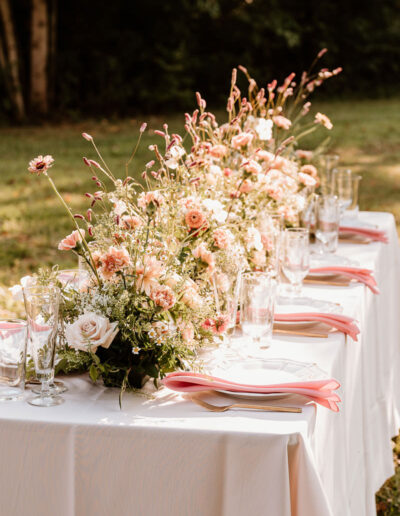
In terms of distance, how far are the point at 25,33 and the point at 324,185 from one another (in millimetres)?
12628

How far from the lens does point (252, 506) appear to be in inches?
71.9

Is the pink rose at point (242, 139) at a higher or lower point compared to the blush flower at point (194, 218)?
higher

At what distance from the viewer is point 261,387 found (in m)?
2.00

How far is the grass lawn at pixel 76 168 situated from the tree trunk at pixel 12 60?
763 mm

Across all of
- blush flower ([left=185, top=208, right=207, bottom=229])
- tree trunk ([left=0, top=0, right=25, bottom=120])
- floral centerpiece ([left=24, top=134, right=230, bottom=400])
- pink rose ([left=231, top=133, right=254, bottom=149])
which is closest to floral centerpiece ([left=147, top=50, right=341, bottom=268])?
pink rose ([left=231, top=133, right=254, bottom=149])

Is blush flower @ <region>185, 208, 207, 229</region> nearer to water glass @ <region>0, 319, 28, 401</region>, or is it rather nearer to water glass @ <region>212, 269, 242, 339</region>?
water glass @ <region>212, 269, 242, 339</region>

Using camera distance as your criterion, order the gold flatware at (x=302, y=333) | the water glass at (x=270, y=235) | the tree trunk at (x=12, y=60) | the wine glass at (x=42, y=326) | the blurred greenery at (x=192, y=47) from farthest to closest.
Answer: the blurred greenery at (x=192, y=47) < the tree trunk at (x=12, y=60) < the water glass at (x=270, y=235) < the gold flatware at (x=302, y=333) < the wine glass at (x=42, y=326)

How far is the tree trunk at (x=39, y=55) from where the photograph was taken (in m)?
14.2

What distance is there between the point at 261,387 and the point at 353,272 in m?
1.27

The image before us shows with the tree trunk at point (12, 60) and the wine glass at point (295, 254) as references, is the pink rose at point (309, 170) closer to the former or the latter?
the wine glass at point (295, 254)

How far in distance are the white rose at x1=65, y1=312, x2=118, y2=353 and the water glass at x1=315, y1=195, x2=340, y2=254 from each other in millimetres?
1528

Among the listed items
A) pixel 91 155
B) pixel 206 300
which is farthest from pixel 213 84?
pixel 206 300

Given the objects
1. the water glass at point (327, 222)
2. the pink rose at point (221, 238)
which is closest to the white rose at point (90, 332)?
the pink rose at point (221, 238)

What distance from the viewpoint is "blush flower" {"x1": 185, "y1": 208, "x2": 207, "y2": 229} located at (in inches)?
88.9
